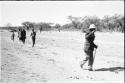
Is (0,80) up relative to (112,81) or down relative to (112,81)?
up

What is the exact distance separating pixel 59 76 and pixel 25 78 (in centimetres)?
106

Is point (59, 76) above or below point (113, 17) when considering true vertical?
above

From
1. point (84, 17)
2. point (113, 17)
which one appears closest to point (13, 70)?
point (113, 17)

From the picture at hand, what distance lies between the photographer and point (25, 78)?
20.6 ft

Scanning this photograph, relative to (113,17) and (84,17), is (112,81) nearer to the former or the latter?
(113,17)

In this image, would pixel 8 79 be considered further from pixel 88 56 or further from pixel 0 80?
pixel 88 56

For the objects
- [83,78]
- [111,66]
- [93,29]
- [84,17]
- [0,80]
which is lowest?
[84,17]

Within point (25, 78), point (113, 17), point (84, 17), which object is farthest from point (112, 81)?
point (84, 17)

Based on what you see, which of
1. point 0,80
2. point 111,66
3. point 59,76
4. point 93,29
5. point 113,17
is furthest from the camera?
point 113,17

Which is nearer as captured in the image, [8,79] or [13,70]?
[8,79]

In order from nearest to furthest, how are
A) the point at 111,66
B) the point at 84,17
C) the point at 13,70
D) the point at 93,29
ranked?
1. the point at 13,70
2. the point at 93,29
3. the point at 111,66
4. the point at 84,17

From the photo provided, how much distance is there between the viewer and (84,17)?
98.7 metres

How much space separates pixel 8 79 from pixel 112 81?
296 cm

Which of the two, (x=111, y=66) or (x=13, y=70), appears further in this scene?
(x=111, y=66)
